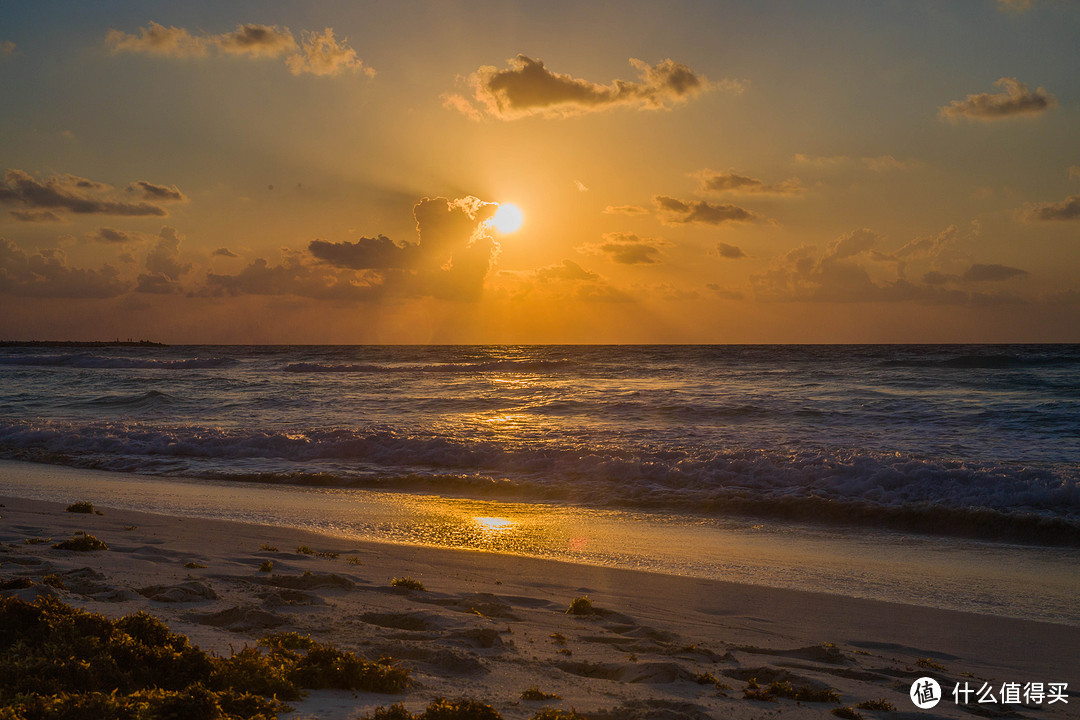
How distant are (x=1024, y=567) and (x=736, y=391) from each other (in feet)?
68.1

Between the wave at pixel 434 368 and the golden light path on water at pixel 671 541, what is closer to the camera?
the golden light path on water at pixel 671 541

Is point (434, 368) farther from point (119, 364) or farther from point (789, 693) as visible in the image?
point (789, 693)

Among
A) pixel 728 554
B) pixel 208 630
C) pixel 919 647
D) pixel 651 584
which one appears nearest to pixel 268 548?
pixel 208 630

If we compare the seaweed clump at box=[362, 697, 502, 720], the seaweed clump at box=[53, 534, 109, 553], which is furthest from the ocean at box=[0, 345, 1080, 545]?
the seaweed clump at box=[362, 697, 502, 720]

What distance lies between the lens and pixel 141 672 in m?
3.62

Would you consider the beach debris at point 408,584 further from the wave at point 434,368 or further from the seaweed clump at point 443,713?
the wave at point 434,368

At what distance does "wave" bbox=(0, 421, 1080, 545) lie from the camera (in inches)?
428

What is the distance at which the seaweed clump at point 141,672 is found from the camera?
10.3ft

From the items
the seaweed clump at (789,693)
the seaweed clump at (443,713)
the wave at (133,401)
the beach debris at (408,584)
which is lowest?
the wave at (133,401)

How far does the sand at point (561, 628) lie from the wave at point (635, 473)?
15.4ft

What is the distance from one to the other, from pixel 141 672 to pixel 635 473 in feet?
34.5

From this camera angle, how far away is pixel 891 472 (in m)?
12.3

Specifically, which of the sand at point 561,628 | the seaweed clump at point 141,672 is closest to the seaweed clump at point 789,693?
the sand at point 561,628

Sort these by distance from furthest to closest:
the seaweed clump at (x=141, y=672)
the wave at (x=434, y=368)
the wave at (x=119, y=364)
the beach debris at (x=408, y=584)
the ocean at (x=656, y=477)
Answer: the wave at (x=119, y=364) < the wave at (x=434, y=368) < the ocean at (x=656, y=477) < the beach debris at (x=408, y=584) < the seaweed clump at (x=141, y=672)
